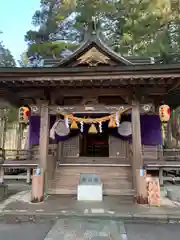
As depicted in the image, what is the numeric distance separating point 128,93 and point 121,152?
3603 mm

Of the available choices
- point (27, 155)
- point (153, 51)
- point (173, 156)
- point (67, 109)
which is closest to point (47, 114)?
point (67, 109)

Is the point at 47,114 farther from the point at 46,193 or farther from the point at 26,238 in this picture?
the point at 26,238

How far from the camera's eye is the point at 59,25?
23.5 m

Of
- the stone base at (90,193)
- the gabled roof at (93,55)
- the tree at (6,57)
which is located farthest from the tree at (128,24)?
the stone base at (90,193)

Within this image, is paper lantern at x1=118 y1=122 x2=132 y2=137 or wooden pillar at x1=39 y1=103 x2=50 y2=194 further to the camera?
paper lantern at x1=118 y1=122 x2=132 y2=137

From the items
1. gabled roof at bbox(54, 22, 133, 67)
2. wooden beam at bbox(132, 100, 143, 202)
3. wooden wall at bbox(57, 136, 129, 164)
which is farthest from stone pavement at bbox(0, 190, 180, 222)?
gabled roof at bbox(54, 22, 133, 67)

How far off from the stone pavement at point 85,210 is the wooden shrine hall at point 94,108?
928 millimetres

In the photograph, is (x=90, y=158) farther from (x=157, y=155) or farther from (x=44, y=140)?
(x=44, y=140)

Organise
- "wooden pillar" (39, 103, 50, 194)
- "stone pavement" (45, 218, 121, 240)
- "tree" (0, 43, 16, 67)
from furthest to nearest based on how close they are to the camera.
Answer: "tree" (0, 43, 16, 67) → "wooden pillar" (39, 103, 50, 194) → "stone pavement" (45, 218, 121, 240)

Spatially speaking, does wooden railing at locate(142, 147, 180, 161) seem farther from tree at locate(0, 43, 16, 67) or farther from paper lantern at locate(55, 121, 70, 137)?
tree at locate(0, 43, 16, 67)

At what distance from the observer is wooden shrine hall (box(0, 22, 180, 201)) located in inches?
256

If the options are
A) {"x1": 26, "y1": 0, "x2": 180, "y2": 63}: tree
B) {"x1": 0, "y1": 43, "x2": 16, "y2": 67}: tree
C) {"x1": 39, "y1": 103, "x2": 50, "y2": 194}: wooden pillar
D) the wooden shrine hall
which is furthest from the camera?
{"x1": 0, "y1": 43, "x2": 16, "y2": 67}: tree

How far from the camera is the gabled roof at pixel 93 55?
9.26m

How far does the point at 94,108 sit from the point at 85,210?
3524 mm
